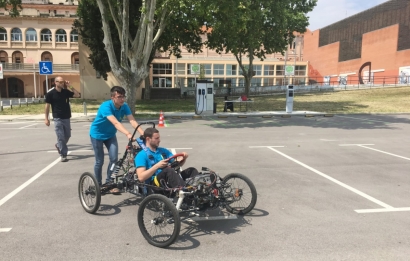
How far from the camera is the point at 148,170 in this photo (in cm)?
400

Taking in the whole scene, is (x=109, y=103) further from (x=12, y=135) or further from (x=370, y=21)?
(x=370, y=21)

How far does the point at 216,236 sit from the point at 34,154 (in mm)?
6608

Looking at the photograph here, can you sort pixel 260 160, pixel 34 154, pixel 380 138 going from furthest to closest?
pixel 380 138
pixel 34 154
pixel 260 160

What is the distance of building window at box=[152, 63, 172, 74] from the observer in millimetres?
70269

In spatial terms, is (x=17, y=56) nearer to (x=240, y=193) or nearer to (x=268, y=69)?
(x=268, y=69)

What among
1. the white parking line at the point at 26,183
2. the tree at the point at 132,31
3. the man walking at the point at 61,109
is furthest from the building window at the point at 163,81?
the white parking line at the point at 26,183

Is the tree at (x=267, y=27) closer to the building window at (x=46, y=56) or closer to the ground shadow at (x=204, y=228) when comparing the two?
the ground shadow at (x=204, y=228)

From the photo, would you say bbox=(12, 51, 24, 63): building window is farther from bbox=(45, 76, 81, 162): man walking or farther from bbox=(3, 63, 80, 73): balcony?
bbox=(45, 76, 81, 162): man walking

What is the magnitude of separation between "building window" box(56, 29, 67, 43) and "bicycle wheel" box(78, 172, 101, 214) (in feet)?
173

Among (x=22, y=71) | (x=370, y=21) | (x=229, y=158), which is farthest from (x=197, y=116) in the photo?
(x=370, y=21)

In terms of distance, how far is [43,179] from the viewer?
628 centimetres

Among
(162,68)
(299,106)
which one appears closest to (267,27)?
(299,106)

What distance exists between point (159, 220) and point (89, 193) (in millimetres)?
1466

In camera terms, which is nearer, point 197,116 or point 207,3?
point 207,3
